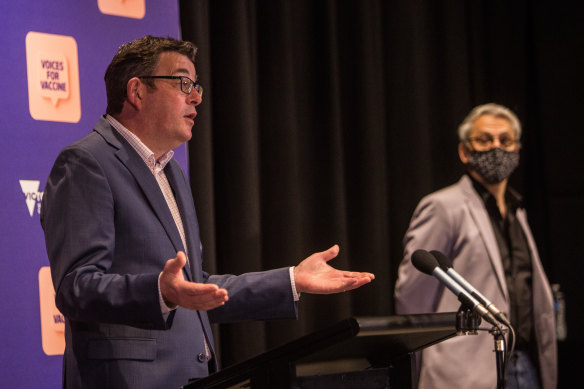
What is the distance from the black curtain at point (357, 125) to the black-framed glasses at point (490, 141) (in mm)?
557

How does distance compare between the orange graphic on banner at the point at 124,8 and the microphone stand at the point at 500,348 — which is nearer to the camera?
the microphone stand at the point at 500,348

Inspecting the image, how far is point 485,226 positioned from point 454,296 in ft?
1.27

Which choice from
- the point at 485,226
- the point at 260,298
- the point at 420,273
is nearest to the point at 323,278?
the point at 260,298

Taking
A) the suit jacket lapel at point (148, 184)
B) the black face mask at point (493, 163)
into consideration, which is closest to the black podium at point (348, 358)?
the suit jacket lapel at point (148, 184)

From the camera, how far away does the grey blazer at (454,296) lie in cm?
362

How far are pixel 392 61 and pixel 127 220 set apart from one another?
296cm

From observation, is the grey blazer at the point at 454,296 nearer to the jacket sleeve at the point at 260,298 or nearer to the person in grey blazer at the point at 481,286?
the person in grey blazer at the point at 481,286

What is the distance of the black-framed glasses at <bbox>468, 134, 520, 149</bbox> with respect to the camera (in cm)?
409

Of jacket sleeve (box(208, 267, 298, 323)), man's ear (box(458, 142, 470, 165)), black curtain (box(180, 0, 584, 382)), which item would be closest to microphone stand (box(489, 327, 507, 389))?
jacket sleeve (box(208, 267, 298, 323))

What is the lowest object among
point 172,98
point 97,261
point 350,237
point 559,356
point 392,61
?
point 559,356

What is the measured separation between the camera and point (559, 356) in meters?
4.72

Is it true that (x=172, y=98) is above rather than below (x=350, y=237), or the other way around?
above

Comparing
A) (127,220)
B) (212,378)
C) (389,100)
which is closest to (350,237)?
(389,100)

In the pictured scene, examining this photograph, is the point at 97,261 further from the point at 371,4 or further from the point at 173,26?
the point at 371,4
